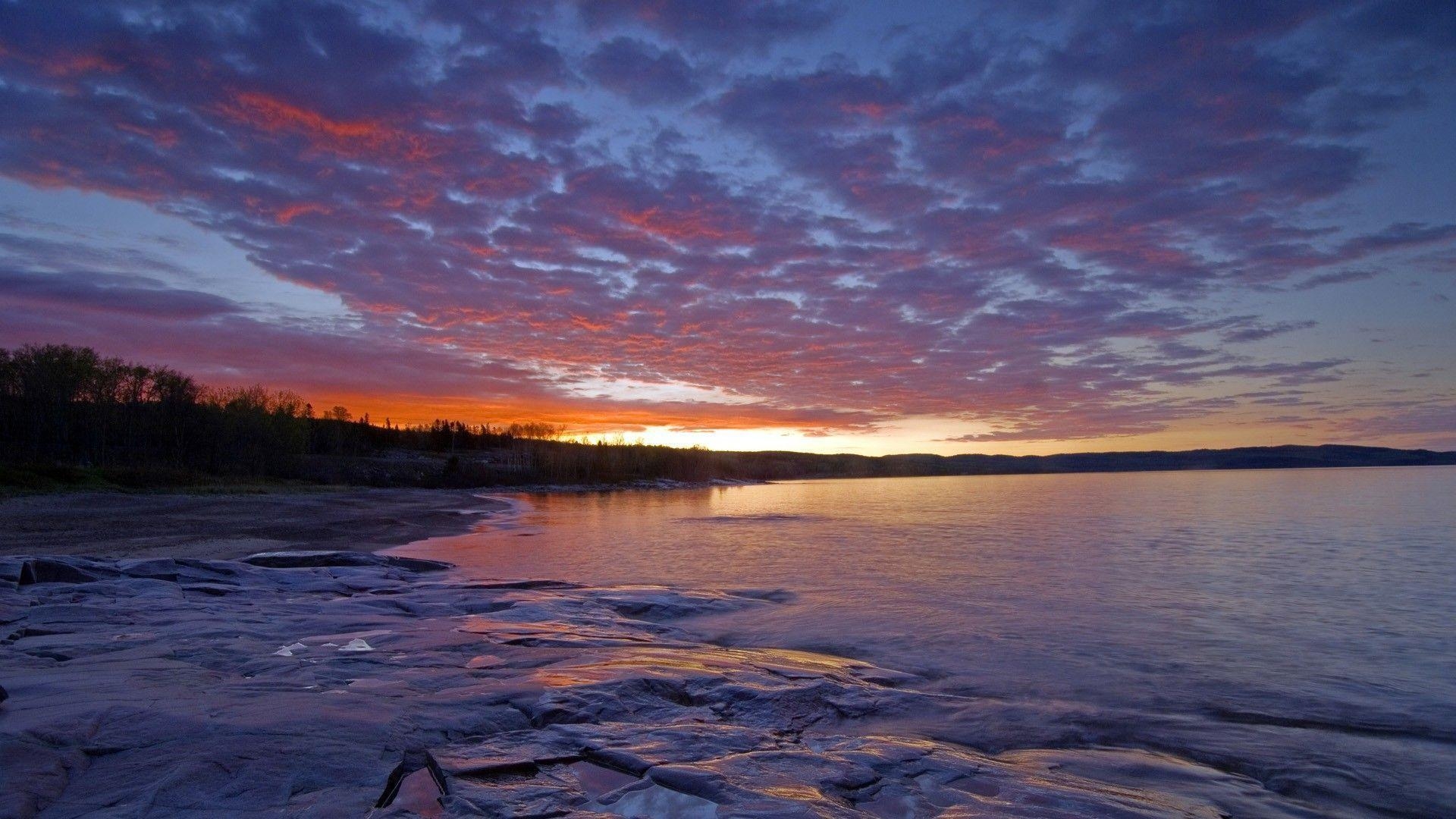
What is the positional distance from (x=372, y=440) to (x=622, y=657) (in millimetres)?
102943

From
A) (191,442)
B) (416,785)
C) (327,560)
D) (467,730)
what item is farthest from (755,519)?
(191,442)

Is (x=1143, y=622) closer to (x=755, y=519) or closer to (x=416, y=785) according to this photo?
(x=416, y=785)

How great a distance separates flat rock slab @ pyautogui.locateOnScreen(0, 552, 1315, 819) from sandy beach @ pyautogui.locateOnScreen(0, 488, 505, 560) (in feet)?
28.2

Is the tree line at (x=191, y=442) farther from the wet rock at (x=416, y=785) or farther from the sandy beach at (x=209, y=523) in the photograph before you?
the wet rock at (x=416, y=785)

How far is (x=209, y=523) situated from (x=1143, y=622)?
25.7 metres

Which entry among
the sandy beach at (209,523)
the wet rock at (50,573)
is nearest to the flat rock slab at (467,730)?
the wet rock at (50,573)

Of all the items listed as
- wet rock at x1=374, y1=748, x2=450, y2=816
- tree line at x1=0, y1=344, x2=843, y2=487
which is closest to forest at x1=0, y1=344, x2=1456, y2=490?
tree line at x1=0, y1=344, x2=843, y2=487

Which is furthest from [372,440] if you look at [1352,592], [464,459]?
[1352,592]

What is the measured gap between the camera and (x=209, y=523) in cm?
2266

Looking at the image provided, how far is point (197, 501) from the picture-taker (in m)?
30.6

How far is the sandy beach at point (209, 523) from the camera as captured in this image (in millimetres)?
16047

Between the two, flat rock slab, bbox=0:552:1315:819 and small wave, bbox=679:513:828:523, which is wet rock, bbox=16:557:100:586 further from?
small wave, bbox=679:513:828:523

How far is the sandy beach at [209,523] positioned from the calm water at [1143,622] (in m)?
3.37

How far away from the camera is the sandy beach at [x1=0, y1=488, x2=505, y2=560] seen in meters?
16.0
